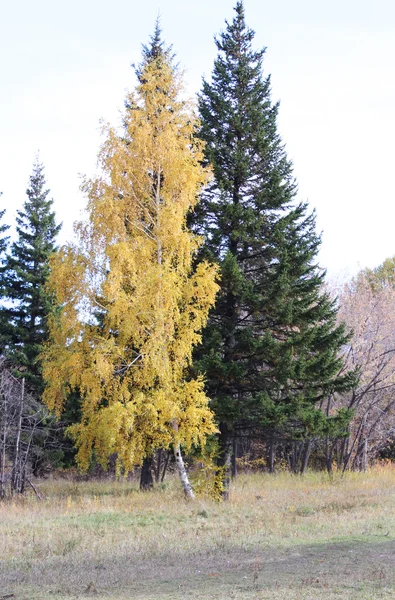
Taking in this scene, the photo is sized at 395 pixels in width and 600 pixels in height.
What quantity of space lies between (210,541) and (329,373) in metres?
7.94

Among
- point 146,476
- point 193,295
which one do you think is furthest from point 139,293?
point 146,476

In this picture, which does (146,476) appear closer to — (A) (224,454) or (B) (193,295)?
(A) (224,454)

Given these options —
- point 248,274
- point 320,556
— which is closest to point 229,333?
point 248,274

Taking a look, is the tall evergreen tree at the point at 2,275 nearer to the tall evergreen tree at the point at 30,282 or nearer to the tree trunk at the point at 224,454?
the tall evergreen tree at the point at 30,282

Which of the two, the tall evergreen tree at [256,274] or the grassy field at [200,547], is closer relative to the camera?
the grassy field at [200,547]

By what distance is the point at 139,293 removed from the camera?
16609 mm

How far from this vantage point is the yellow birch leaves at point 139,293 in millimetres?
16516

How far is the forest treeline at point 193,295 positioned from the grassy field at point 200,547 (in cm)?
188

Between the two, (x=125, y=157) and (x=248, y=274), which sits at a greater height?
(x=125, y=157)

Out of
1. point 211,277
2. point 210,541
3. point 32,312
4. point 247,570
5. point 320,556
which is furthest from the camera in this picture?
point 32,312

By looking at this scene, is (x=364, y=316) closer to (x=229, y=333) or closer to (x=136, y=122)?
(x=229, y=333)

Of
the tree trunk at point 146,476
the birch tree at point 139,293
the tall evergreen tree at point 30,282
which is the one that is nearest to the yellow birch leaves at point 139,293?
the birch tree at point 139,293

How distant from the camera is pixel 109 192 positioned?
17859 millimetres

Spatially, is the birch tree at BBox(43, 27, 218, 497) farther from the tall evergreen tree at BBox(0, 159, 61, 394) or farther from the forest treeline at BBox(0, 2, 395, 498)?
the tall evergreen tree at BBox(0, 159, 61, 394)
